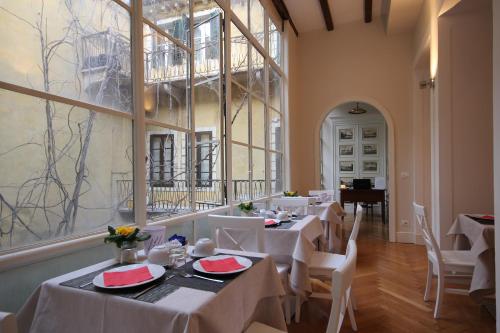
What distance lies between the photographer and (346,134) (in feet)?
31.5

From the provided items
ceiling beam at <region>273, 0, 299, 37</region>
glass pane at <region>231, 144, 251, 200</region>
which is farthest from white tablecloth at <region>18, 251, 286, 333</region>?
ceiling beam at <region>273, 0, 299, 37</region>

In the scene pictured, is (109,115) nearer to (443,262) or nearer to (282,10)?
(443,262)

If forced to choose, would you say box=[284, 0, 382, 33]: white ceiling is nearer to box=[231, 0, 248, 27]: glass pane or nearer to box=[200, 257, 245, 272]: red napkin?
box=[231, 0, 248, 27]: glass pane

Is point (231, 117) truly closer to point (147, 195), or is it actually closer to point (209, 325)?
point (147, 195)

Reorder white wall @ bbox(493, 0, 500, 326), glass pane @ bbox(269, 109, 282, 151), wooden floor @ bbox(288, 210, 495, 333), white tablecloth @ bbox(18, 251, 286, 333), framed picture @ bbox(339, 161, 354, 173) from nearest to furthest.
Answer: white tablecloth @ bbox(18, 251, 286, 333)
white wall @ bbox(493, 0, 500, 326)
wooden floor @ bbox(288, 210, 495, 333)
glass pane @ bbox(269, 109, 282, 151)
framed picture @ bbox(339, 161, 354, 173)

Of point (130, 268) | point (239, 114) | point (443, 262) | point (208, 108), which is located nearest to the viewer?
point (130, 268)

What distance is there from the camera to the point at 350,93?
583 cm

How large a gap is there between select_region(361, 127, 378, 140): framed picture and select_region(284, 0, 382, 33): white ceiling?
13.9 ft

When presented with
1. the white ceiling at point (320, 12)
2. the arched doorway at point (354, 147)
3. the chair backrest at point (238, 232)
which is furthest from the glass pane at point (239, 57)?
the arched doorway at point (354, 147)

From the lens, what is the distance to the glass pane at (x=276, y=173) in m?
5.06

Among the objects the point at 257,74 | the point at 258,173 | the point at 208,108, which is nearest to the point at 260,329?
the point at 208,108

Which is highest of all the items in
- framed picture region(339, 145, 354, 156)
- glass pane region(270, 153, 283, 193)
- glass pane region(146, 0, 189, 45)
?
glass pane region(146, 0, 189, 45)

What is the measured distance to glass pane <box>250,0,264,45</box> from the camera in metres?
4.41

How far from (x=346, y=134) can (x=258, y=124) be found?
5770mm
